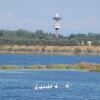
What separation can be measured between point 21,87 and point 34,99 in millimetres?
11012

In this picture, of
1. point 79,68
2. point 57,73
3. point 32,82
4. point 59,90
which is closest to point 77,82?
point 32,82

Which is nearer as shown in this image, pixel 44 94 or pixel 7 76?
pixel 44 94

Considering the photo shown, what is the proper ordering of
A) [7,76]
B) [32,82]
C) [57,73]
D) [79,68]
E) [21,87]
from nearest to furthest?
[21,87] < [32,82] < [7,76] < [57,73] < [79,68]

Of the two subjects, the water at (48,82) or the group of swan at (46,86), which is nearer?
the water at (48,82)

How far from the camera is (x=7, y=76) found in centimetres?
9456

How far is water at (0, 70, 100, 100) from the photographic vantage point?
70.0 meters

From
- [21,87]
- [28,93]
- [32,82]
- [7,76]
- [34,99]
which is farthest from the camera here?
[7,76]

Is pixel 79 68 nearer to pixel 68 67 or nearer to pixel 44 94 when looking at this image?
pixel 68 67

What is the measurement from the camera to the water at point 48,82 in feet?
230

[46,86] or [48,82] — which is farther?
[48,82]

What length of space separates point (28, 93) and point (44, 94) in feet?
5.53

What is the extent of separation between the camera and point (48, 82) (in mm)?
87875

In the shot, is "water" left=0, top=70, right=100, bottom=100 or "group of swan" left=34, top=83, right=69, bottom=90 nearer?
"water" left=0, top=70, right=100, bottom=100

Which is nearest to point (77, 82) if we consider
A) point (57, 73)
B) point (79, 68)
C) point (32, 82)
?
point (32, 82)
